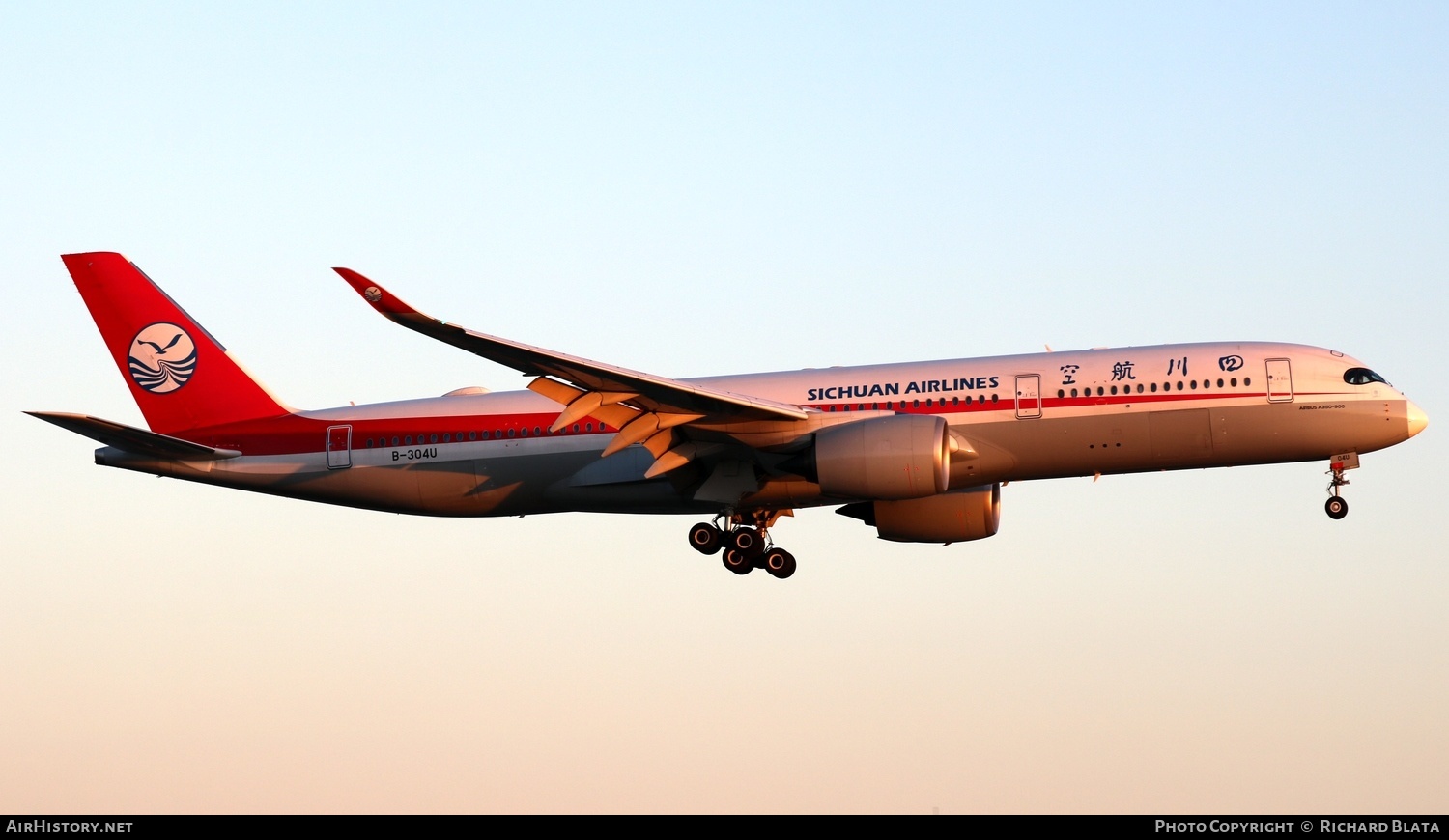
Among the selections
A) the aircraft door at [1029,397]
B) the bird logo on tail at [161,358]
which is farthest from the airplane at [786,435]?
the bird logo on tail at [161,358]

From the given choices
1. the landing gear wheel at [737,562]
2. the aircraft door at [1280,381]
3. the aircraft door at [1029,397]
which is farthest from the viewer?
the landing gear wheel at [737,562]

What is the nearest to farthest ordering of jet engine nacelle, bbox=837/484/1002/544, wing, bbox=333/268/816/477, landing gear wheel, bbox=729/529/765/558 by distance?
wing, bbox=333/268/816/477, landing gear wheel, bbox=729/529/765/558, jet engine nacelle, bbox=837/484/1002/544

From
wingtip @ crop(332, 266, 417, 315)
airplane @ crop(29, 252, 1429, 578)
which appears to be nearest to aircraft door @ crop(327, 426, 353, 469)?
airplane @ crop(29, 252, 1429, 578)

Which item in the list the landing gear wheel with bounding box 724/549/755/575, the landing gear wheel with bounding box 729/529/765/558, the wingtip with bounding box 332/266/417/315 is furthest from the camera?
the landing gear wheel with bounding box 724/549/755/575

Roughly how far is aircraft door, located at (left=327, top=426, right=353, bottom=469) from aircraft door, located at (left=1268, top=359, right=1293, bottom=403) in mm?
20457

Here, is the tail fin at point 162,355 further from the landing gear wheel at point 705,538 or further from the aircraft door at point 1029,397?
the aircraft door at point 1029,397

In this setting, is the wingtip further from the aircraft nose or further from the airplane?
the aircraft nose

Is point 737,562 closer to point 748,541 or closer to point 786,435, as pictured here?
point 748,541

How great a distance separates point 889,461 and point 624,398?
18.2ft

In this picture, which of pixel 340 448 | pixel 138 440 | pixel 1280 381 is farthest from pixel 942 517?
pixel 138 440

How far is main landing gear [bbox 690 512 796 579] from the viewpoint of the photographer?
41.0 meters

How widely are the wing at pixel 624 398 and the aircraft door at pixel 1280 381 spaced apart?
9.47m

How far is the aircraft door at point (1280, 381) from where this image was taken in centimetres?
3744

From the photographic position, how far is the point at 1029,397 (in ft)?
124
